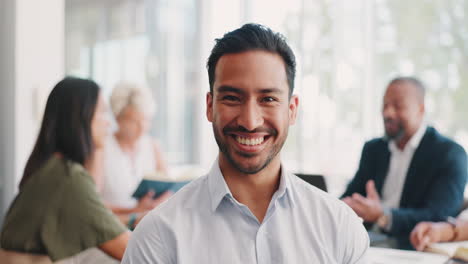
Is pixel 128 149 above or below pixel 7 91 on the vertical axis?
below

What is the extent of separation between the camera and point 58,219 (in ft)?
5.95

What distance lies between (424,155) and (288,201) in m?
1.58

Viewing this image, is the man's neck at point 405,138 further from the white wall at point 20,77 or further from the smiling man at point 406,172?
the white wall at point 20,77

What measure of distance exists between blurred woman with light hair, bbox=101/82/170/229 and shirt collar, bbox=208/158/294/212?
218 cm

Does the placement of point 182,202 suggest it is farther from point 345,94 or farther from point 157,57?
point 157,57

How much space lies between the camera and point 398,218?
212cm

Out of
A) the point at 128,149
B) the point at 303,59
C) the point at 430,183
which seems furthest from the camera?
the point at 303,59

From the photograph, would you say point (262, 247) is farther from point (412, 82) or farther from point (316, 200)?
point (412, 82)

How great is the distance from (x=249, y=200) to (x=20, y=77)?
275 centimetres

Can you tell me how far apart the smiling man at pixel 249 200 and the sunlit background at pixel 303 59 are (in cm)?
264

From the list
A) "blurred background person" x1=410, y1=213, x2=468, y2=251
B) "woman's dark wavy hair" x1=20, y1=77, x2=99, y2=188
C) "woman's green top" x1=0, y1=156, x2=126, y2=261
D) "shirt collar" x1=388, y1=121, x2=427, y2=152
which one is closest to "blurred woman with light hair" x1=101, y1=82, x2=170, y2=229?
"woman's dark wavy hair" x1=20, y1=77, x2=99, y2=188

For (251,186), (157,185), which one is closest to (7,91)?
(157,185)

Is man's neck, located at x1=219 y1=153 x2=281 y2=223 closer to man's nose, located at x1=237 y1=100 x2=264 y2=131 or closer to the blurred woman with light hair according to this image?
man's nose, located at x1=237 y1=100 x2=264 y2=131

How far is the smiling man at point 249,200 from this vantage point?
1.08 metres
